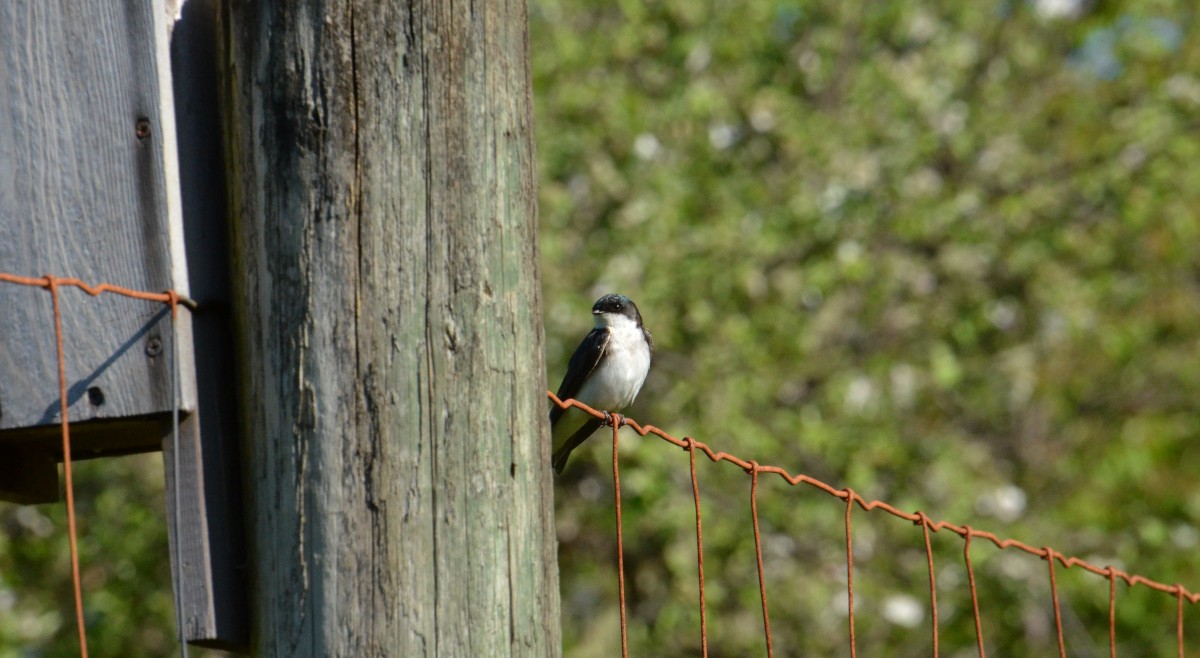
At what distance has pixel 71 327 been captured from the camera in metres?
1.80

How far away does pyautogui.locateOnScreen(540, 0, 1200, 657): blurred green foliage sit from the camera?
7.49m

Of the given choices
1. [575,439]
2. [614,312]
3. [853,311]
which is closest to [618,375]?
[614,312]

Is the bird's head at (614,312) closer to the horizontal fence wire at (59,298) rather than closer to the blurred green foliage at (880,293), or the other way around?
the blurred green foliage at (880,293)

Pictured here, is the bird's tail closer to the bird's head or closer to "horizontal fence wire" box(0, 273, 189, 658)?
the bird's head

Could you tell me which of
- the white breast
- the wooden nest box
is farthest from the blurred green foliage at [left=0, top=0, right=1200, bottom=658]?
the wooden nest box

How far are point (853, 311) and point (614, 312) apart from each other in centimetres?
356

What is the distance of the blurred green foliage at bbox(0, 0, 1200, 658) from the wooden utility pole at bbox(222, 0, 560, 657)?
16.9 feet

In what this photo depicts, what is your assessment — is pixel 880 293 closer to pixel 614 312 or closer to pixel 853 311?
pixel 853 311

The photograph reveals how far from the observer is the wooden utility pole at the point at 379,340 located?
166 cm

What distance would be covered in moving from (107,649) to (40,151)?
6.44 m

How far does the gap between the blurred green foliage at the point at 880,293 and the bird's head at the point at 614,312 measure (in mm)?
1771

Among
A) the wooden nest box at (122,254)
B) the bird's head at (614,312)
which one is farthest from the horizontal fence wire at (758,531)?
the bird's head at (614,312)

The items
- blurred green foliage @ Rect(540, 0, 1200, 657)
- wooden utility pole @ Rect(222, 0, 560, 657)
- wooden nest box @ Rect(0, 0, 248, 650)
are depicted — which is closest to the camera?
wooden utility pole @ Rect(222, 0, 560, 657)

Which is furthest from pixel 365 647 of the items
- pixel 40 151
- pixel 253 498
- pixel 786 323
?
pixel 786 323
